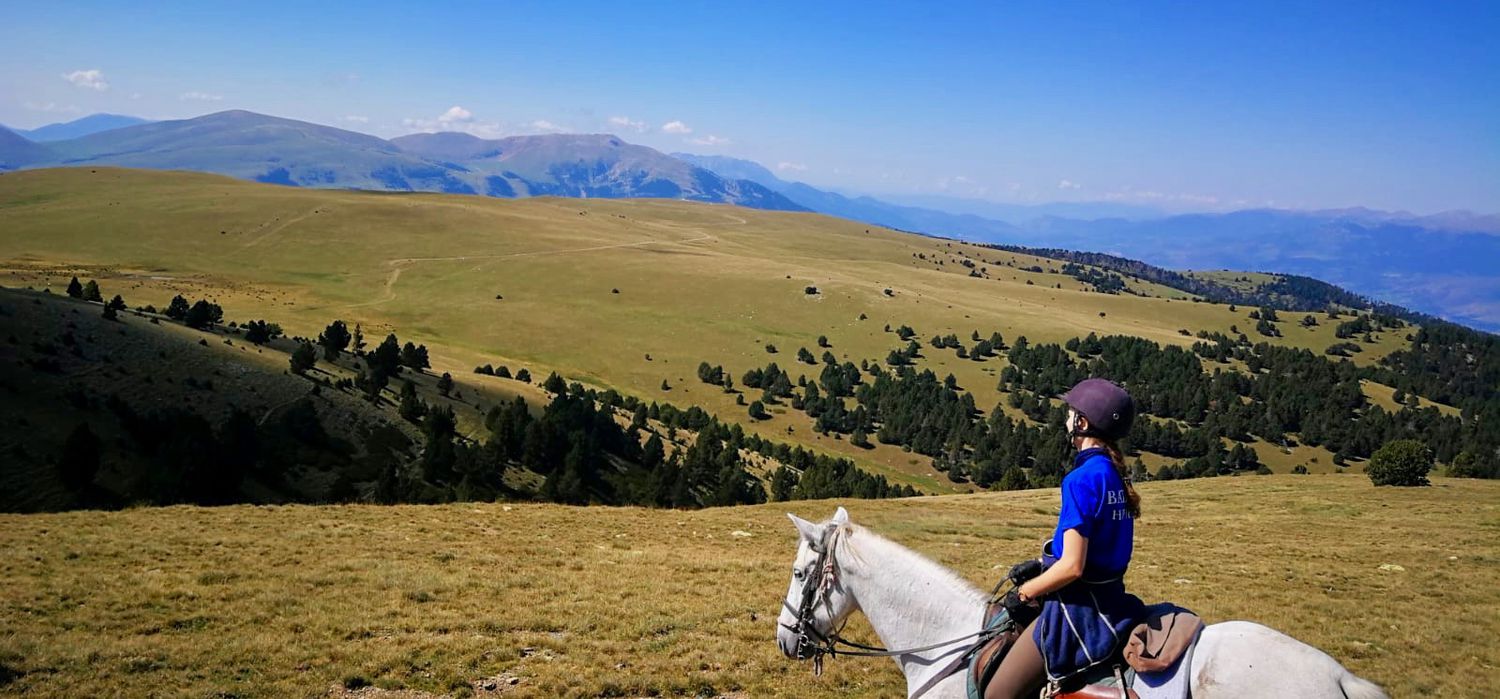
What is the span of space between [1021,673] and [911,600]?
4.17 ft

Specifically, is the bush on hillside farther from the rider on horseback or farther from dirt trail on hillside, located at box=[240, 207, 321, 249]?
dirt trail on hillside, located at box=[240, 207, 321, 249]

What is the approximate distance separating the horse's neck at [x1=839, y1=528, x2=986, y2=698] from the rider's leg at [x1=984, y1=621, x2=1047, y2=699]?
519mm

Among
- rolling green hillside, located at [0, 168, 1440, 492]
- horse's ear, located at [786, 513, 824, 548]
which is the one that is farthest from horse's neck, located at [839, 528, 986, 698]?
rolling green hillside, located at [0, 168, 1440, 492]

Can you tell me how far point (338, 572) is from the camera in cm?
1688

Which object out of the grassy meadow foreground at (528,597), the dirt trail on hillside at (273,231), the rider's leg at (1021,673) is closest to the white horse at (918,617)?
the rider's leg at (1021,673)

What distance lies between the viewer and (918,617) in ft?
23.9

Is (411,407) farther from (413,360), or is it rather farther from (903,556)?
(903,556)

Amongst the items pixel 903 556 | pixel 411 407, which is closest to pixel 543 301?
pixel 411 407

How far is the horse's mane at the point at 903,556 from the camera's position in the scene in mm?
7254

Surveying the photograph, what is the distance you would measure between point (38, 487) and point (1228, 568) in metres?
48.3

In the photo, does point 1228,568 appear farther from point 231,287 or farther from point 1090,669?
point 231,287

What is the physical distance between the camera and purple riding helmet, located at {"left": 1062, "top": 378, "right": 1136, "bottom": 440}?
19.6 ft

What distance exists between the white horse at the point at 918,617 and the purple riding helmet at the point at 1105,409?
202 cm

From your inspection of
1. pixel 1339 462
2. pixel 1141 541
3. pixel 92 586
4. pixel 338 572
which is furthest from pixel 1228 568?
pixel 1339 462
